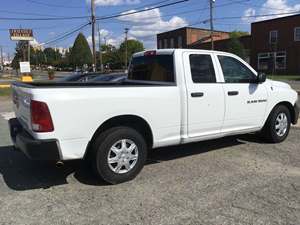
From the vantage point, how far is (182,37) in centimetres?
7181

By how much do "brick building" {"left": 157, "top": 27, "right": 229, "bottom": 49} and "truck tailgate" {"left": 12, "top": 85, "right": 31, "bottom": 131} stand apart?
219 feet

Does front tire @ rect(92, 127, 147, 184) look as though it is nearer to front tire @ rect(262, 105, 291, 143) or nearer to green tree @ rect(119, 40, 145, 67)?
front tire @ rect(262, 105, 291, 143)

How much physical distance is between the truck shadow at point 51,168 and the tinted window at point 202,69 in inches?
56.3

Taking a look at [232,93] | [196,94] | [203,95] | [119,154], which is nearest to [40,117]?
[119,154]

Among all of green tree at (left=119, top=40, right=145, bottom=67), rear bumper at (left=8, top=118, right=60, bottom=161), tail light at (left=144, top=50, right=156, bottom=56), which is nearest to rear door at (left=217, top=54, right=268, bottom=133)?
tail light at (left=144, top=50, right=156, bottom=56)

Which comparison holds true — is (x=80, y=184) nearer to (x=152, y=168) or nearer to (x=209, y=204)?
(x=152, y=168)

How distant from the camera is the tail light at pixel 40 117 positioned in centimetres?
429

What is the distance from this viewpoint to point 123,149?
495 cm

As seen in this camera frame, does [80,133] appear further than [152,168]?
No

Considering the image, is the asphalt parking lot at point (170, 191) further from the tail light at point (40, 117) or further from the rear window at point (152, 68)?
the rear window at point (152, 68)

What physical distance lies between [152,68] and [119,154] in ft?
6.22

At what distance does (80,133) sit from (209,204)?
1796 mm

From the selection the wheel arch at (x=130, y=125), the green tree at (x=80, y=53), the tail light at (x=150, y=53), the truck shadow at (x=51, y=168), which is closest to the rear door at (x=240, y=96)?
the truck shadow at (x=51, y=168)

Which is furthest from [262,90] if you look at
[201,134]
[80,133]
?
[80,133]
